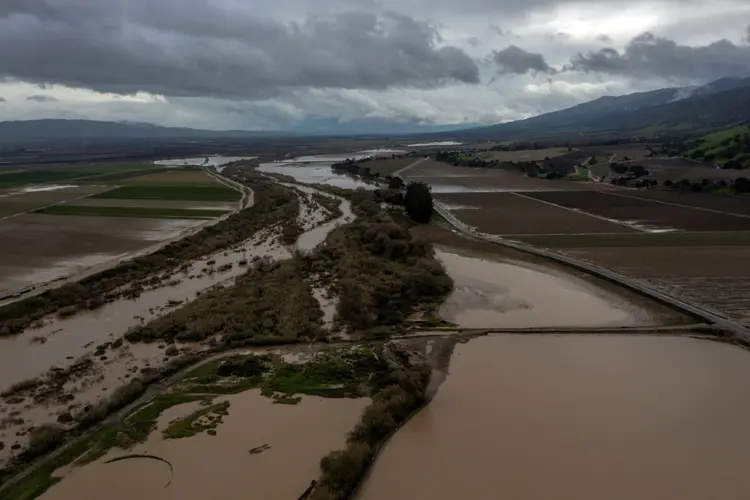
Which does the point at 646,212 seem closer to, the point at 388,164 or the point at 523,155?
the point at 388,164

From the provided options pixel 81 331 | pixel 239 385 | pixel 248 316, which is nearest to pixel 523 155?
pixel 248 316

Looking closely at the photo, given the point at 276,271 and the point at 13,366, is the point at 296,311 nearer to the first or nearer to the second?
the point at 276,271

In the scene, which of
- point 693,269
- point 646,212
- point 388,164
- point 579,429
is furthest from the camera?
point 388,164

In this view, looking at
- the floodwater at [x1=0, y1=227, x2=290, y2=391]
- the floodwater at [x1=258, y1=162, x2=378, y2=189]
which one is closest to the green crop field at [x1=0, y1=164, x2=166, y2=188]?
the floodwater at [x1=258, y1=162, x2=378, y2=189]

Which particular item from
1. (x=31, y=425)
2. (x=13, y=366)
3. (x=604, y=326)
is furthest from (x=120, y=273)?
(x=604, y=326)

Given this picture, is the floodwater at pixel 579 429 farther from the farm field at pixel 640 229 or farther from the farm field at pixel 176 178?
the farm field at pixel 176 178

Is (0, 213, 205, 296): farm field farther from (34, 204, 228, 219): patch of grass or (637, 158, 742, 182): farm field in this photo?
(637, 158, 742, 182): farm field
